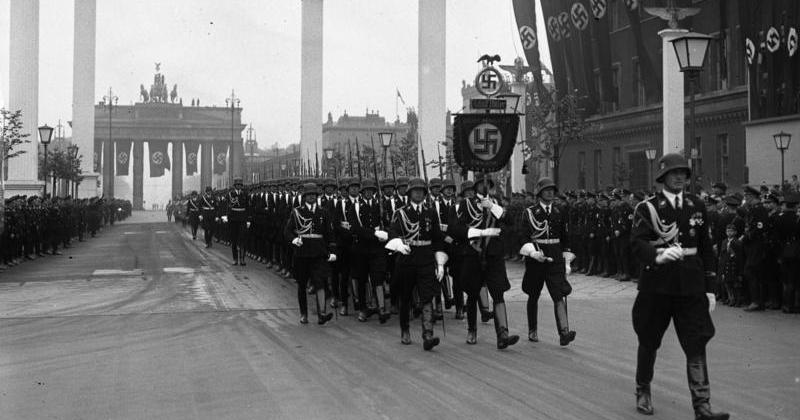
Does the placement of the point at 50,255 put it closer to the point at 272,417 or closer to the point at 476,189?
the point at 476,189

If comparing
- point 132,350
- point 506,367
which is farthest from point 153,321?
point 506,367

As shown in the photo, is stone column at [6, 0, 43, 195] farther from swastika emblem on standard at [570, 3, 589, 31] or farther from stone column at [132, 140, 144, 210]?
stone column at [132, 140, 144, 210]

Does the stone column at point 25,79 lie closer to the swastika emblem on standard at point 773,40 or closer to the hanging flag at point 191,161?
the swastika emblem on standard at point 773,40

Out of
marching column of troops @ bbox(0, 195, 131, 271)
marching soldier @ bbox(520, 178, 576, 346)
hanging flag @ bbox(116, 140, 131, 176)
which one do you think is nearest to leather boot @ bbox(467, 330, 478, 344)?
marching soldier @ bbox(520, 178, 576, 346)

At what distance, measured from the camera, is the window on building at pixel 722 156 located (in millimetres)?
37281

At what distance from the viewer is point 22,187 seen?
41094 mm

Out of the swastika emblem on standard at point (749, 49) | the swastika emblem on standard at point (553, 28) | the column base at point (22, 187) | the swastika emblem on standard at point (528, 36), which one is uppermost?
the swastika emblem on standard at point (553, 28)

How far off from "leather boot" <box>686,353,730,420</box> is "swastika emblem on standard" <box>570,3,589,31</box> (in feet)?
128

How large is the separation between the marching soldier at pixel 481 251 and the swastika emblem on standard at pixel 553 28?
120 feet

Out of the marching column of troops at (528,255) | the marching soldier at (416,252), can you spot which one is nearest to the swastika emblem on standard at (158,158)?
the marching column of troops at (528,255)

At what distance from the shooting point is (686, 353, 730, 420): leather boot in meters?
7.18

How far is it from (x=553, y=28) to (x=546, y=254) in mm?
37057

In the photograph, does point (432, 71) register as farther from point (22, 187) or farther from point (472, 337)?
point (472, 337)

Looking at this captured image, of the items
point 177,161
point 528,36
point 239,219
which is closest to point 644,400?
point 239,219
